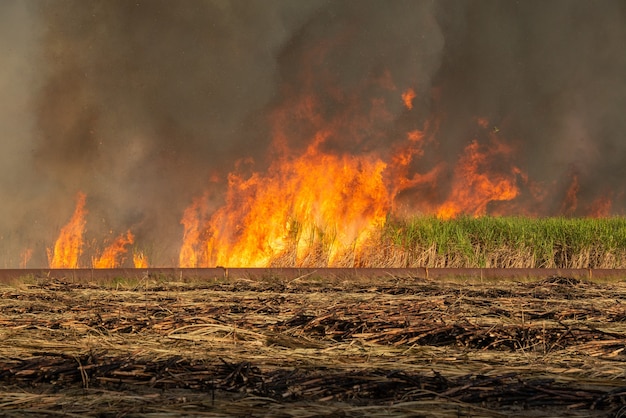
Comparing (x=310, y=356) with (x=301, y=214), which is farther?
(x=301, y=214)

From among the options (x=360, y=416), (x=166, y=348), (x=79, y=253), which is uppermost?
(x=79, y=253)

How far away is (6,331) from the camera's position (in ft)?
15.0

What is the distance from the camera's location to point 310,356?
372cm

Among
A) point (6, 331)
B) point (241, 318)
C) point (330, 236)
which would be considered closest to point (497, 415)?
point (241, 318)

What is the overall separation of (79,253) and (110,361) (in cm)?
1040

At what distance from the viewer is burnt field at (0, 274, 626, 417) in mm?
2803

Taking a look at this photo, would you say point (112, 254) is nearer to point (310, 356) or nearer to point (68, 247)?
point (68, 247)

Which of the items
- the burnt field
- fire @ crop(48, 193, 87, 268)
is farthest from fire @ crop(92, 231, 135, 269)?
the burnt field

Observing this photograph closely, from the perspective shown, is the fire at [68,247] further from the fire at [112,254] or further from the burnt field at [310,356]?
the burnt field at [310,356]

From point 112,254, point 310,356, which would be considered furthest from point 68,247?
point 310,356

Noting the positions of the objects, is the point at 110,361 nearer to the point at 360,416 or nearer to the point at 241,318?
the point at 360,416

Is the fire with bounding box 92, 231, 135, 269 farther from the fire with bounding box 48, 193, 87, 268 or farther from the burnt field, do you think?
the burnt field

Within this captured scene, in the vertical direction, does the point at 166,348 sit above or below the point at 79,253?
below

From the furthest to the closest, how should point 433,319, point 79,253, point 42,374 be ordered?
point 79,253
point 433,319
point 42,374
